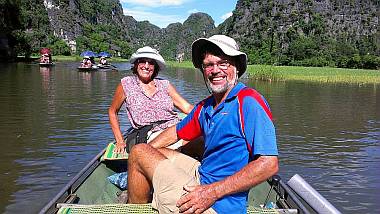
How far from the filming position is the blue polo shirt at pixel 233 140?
2.57m

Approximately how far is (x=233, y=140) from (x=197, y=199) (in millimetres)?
438

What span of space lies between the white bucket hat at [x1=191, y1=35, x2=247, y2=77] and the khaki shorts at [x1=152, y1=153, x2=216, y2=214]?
0.79 metres

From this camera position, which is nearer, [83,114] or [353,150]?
[353,150]

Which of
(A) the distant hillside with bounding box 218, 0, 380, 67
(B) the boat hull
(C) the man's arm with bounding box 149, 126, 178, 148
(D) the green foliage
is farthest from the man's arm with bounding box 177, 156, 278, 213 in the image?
(D) the green foliage

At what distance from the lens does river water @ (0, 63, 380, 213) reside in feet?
21.7

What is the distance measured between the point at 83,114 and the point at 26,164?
582 cm

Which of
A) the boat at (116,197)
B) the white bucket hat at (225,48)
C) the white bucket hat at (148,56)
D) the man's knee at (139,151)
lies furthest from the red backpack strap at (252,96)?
the white bucket hat at (148,56)

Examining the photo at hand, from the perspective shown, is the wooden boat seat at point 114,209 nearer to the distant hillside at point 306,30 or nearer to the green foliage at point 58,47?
the distant hillside at point 306,30

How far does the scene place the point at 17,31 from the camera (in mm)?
53625

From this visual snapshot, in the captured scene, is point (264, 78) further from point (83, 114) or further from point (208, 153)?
point (208, 153)

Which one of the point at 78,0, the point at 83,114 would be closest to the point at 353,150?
the point at 83,114

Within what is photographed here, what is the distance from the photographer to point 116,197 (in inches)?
195

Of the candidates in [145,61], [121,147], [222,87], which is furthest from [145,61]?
[222,87]

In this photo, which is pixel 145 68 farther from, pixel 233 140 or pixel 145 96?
pixel 233 140
